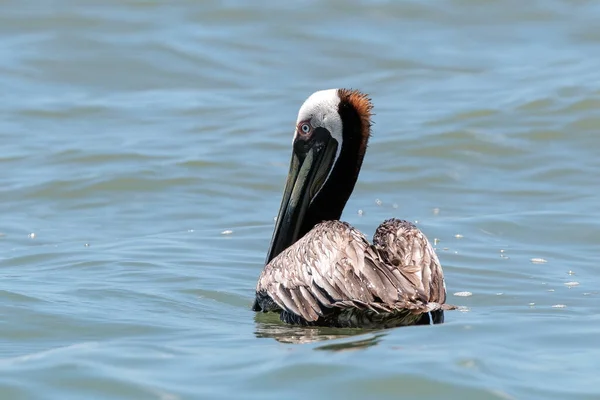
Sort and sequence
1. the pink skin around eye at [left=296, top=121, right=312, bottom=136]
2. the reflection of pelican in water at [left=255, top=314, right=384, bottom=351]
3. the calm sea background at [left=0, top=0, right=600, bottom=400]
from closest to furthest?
the calm sea background at [left=0, top=0, right=600, bottom=400] < the reflection of pelican in water at [left=255, top=314, right=384, bottom=351] < the pink skin around eye at [left=296, top=121, right=312, bottom=136]

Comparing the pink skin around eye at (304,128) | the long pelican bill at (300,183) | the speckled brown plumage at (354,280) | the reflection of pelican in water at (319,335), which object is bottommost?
the reflection of pelican in water at (319,335)

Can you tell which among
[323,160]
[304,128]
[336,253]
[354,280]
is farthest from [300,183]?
[354,280]

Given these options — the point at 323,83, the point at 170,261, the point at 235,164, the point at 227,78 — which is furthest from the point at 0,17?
the point at 170,261

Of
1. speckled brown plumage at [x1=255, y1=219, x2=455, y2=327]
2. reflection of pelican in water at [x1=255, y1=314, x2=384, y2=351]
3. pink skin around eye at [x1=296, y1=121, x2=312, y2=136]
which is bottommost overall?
reflection of pelican in water at [x1=255, y1=314, x2=384, y2=351]

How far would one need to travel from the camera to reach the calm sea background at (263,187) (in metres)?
6.20

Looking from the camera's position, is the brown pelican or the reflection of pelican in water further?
the brown pelican

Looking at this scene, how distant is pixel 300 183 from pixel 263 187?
4.40m

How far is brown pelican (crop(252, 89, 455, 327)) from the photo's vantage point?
704 cm

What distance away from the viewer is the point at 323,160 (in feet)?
28.7

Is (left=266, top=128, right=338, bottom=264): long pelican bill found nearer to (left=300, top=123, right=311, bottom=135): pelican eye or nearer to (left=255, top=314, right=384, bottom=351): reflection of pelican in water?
(left=300, top=123, right=311, bottom=135): pelican eye

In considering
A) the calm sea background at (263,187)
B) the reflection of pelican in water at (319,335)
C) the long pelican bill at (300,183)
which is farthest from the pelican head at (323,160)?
the reflection of pelican in water at (319,335)

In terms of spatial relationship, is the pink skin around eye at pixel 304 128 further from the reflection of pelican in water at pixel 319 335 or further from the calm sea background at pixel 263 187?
the reflection of pelican in water at pixel 319 335

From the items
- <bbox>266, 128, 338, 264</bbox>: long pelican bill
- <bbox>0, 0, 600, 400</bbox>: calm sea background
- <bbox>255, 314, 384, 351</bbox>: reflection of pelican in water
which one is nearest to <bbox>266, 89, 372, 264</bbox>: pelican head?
<bbox>266, 128, 338, 264</bbox>: long pelican bill

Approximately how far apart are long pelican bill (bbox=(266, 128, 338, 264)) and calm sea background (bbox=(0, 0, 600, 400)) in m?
0.57
